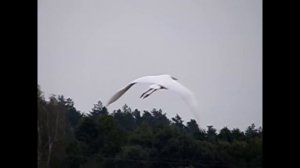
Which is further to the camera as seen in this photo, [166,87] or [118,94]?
[118,94]

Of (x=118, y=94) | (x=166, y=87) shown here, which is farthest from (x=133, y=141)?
(x=166, y=87)

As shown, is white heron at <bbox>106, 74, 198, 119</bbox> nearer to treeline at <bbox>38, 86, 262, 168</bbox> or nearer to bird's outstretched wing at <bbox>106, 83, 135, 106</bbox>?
bird's outstretched wing at <bbox>106, 83, 135, 106</bbox>

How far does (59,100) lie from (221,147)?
550 millimetres

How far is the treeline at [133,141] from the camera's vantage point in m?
1.15

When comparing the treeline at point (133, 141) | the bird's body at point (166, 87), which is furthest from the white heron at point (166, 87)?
the treeline at point (133, 141)

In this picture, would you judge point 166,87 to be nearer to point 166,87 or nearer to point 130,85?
point 166,87

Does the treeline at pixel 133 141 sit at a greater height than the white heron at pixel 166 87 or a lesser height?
lesser

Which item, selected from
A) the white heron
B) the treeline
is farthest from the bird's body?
the treeline

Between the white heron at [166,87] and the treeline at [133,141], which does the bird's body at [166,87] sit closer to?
the white heron at [166,87]

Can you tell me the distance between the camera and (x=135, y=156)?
122 cm

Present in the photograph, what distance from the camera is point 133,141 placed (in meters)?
1.23

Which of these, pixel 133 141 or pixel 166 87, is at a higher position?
pixel 166 87
